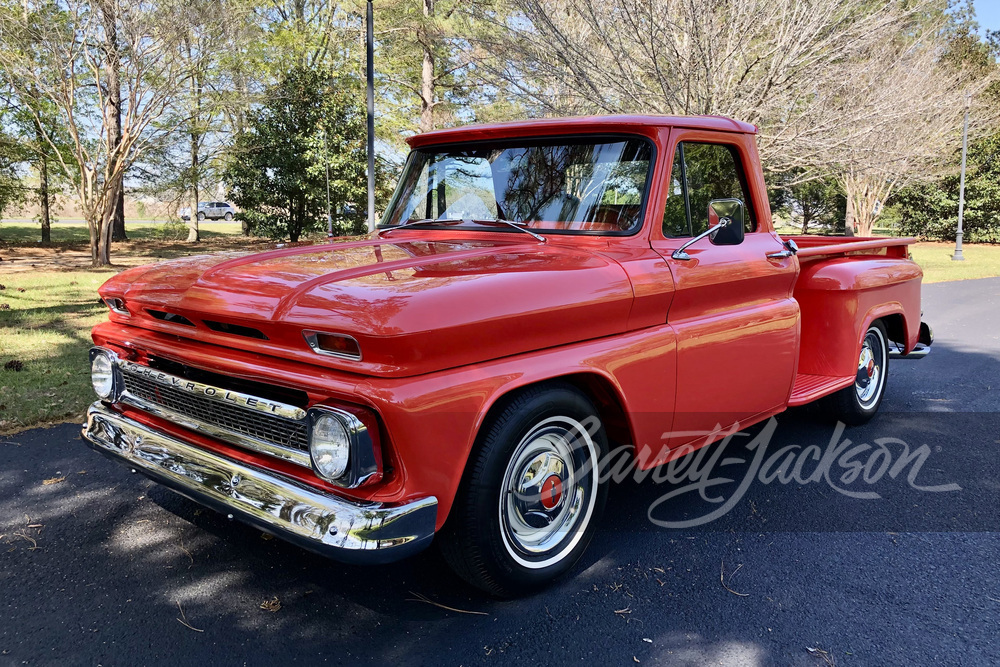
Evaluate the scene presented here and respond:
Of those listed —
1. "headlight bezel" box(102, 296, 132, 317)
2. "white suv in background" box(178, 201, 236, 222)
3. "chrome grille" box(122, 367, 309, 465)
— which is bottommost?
"chrome grille" box(122, 367, 309, 465)

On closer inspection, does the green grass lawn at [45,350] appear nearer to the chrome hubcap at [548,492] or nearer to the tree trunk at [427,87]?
the chrome hubcap at [548,492]

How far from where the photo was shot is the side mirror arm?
3.21 m

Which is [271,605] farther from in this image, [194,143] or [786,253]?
[194,143]

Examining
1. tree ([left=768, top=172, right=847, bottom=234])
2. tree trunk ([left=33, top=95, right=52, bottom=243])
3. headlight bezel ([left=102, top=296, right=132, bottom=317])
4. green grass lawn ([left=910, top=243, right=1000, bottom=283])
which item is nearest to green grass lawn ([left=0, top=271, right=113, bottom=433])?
headlight bezel ([left=102, top=296, right=132, bottom=317])

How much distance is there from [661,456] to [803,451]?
1739mm

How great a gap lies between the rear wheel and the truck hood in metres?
2.59

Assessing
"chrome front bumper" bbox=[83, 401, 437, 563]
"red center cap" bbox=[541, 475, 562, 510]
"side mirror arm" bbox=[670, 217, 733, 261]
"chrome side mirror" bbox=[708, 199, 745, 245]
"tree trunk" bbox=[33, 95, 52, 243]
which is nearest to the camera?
"chrome front bumper" bbox=[83, 401, 437, 563]

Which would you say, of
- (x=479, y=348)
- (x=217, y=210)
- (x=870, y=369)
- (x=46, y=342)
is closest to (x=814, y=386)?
(x=870, y=369)

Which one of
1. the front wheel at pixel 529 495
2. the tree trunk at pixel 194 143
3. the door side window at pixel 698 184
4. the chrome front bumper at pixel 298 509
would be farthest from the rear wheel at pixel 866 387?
the tree trunk at pixel 194 143

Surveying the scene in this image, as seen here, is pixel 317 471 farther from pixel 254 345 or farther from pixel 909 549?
pixel 909 549

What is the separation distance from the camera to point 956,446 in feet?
15.1

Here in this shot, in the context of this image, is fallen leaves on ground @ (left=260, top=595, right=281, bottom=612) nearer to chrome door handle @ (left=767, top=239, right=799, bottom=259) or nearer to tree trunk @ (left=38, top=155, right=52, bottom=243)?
chrome door handle @ (left=767, top=239, right=799, bottom=259)

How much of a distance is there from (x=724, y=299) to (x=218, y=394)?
2315 millimetres

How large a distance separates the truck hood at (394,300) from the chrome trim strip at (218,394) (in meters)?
0.17
